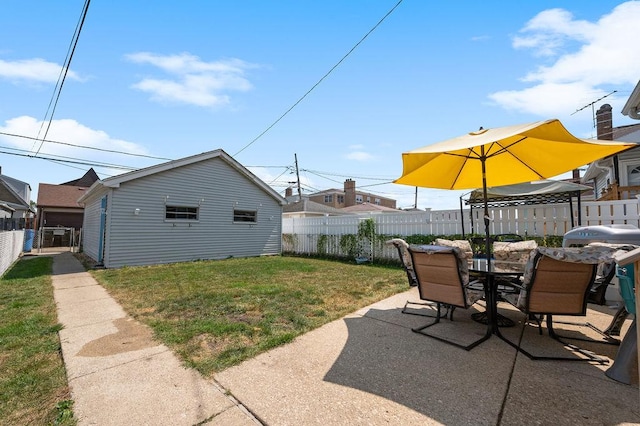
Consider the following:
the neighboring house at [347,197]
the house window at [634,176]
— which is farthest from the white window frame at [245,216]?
the neighboring house at [347,197]

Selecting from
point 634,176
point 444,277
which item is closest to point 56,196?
point 444,277

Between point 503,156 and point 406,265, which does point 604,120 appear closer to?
point 503,156

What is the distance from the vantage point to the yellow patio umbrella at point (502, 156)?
3.05m

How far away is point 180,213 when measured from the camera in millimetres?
10797

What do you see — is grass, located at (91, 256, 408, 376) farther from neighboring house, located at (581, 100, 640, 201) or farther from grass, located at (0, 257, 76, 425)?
neighboring house, located at (581, 100, 640, 201)

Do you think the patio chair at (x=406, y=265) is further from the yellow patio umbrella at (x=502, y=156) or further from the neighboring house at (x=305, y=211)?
the neighboring house at (x=305, y=211)

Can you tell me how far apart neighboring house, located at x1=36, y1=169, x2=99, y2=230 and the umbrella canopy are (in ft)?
87.5

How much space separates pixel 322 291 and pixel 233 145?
1462 cm

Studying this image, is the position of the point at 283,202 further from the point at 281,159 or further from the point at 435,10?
the point at 281,159

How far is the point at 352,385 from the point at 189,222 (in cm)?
1016

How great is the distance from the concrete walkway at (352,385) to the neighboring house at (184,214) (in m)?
7.10

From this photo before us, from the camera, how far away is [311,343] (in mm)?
3088

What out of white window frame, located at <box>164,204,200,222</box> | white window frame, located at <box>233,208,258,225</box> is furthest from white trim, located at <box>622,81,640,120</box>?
white window frame, located at <box>164,204,200,222</box>

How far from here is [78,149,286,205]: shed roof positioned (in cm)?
912
